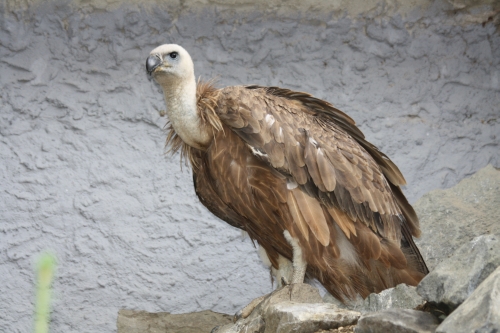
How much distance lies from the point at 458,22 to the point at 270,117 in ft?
7.84

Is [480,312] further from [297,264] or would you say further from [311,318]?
[297,264]

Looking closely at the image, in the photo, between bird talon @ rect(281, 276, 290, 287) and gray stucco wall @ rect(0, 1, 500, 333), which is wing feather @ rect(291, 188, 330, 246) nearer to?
bird talon @ rect(281, 276, 290, 287)

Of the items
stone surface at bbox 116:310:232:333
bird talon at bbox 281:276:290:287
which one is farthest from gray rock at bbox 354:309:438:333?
stone surface at bbox 116:310:232:333

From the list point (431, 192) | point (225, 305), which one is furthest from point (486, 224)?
point (225, 305)

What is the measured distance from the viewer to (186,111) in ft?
13.7

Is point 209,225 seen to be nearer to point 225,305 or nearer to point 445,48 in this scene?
point 225,305

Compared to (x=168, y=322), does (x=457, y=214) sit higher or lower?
higher

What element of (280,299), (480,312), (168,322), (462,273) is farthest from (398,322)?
(168,322)

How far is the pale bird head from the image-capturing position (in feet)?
13.5

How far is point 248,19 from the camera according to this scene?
5613mm

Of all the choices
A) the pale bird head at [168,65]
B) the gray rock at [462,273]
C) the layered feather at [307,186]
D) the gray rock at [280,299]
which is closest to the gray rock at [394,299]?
the gray rock at [280,299]

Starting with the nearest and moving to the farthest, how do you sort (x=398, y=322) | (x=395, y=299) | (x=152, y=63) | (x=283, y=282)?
(x=398, y=322), (x=395, y=299), (x=152, y=63), (x=283, y=282)

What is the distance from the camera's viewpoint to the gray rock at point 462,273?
2.67 m

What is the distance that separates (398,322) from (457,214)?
2.89 meters
